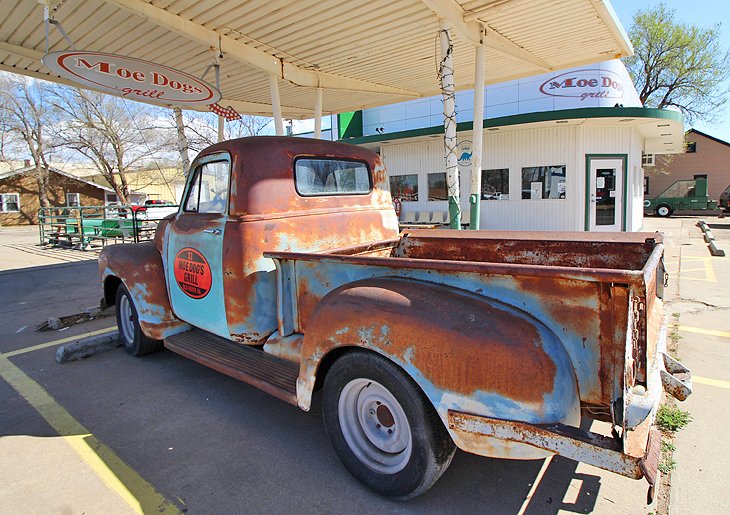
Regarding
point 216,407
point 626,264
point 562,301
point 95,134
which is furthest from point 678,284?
point 95,134

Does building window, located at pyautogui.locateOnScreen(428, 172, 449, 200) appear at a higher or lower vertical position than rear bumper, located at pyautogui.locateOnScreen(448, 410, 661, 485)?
higher

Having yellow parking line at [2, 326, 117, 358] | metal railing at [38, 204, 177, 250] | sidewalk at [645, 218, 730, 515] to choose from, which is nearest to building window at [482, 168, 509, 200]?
sidewalk at [645, 218, 730, 515]

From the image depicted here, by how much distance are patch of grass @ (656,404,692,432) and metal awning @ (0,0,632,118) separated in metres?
5.91

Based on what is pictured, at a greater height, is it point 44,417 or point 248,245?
point 248,245

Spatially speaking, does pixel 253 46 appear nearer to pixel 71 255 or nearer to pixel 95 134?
pixel 71 255

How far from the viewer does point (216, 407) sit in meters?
3.71

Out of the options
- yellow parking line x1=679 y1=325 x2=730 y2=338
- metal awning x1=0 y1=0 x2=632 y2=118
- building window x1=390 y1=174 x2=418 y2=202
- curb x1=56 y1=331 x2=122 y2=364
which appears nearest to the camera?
curb x1=56 y1=331 x2=122 y2=364

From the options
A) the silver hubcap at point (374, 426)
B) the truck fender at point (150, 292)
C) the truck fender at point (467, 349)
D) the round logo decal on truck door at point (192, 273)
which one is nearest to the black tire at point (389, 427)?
the silver hubcap at point (374, 426)

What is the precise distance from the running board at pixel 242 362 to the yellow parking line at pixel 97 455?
0.84m

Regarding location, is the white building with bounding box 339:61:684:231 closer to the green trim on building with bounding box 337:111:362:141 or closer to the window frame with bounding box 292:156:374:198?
the green trim on building with bounding box 337:111:362:141

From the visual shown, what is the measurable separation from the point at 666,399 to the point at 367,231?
2889mm

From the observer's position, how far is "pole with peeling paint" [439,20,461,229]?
736cm

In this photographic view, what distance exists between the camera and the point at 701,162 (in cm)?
3353

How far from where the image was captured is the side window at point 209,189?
367cm
